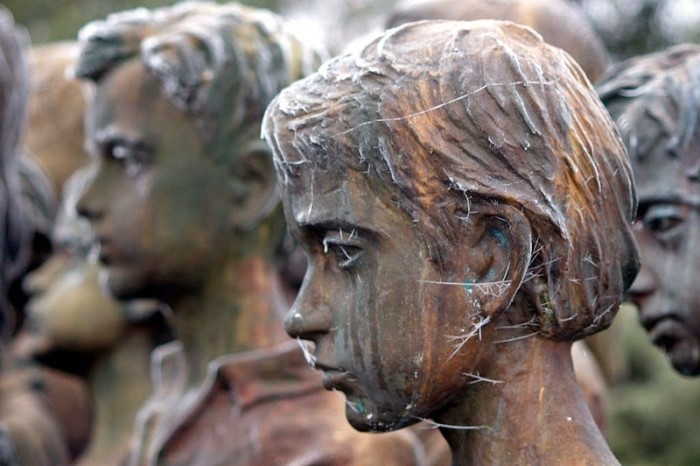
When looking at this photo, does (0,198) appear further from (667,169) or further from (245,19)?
(667,169)

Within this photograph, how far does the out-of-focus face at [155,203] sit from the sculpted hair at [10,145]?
90cm

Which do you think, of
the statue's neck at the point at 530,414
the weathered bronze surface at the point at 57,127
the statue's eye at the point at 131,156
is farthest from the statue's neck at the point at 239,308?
the weathered bronze surface at the point at 57,127

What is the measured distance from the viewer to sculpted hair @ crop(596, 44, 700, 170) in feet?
10.1

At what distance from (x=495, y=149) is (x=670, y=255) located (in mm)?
1046

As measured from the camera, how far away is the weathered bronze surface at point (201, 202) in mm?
3604

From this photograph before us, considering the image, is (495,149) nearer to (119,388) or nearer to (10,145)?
(10,145)

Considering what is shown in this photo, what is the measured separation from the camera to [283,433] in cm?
340

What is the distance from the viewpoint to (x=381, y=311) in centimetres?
228

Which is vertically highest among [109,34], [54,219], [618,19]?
[109,34]

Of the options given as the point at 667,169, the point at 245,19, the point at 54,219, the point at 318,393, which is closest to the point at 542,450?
the point at 667,169

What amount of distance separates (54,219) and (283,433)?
2421mm

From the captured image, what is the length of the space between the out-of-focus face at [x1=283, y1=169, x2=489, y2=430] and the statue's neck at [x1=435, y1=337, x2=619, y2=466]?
5cm

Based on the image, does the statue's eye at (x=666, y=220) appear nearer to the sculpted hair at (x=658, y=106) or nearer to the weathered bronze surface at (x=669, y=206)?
the weathered bronze surface at (x=669, y=206)

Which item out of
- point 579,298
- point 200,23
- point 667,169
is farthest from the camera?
point 200,23
